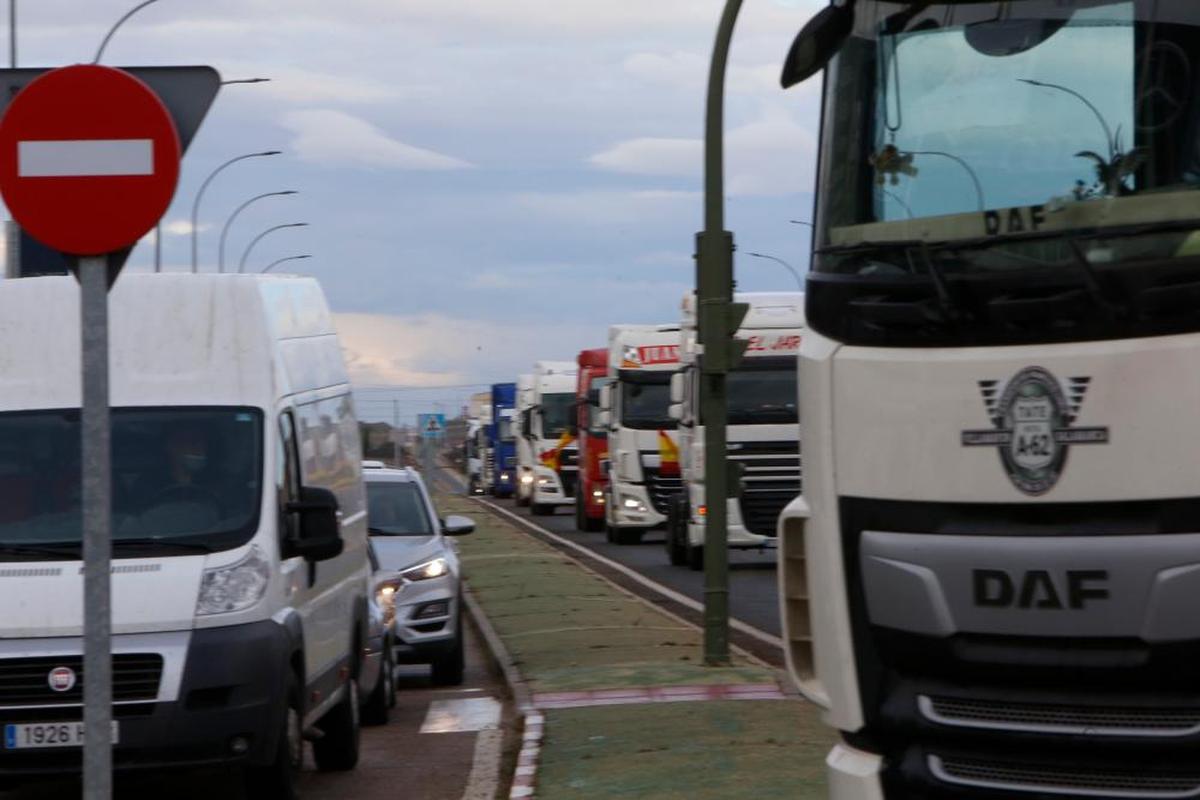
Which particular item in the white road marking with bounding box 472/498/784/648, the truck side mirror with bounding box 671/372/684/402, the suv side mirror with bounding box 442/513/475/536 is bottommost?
the white road marking with bounding box 472/498/784/648

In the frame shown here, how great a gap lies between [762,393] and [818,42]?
71.6 ft

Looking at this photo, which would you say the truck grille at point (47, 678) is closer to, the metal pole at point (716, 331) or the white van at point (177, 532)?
the white van at point (177, 532)

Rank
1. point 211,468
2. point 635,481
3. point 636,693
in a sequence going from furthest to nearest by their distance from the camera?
1. point 635,481
2. point 636,693
3. point 211,468

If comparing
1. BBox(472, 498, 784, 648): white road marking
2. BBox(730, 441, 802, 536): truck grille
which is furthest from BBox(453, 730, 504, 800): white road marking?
BBox(730, 441, 802, 536): truck grille

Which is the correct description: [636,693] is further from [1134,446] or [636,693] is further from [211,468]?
[1134,446]

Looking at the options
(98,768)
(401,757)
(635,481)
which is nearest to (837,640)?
(98,768)

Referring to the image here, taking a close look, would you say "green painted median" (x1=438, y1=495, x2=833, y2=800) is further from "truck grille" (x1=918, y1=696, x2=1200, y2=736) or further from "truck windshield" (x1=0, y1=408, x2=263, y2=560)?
"truck grille" (x1=918, y1=696, x2=1200, y2=736)

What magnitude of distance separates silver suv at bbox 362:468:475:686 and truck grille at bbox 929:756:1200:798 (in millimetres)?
10231

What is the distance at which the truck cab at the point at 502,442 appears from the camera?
84688 mm

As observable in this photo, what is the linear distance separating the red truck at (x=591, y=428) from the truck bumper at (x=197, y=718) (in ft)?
113

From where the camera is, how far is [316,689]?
37.8ft

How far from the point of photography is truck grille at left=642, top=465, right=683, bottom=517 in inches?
1490

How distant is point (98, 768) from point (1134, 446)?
9.80 ft

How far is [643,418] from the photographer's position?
120 feet
